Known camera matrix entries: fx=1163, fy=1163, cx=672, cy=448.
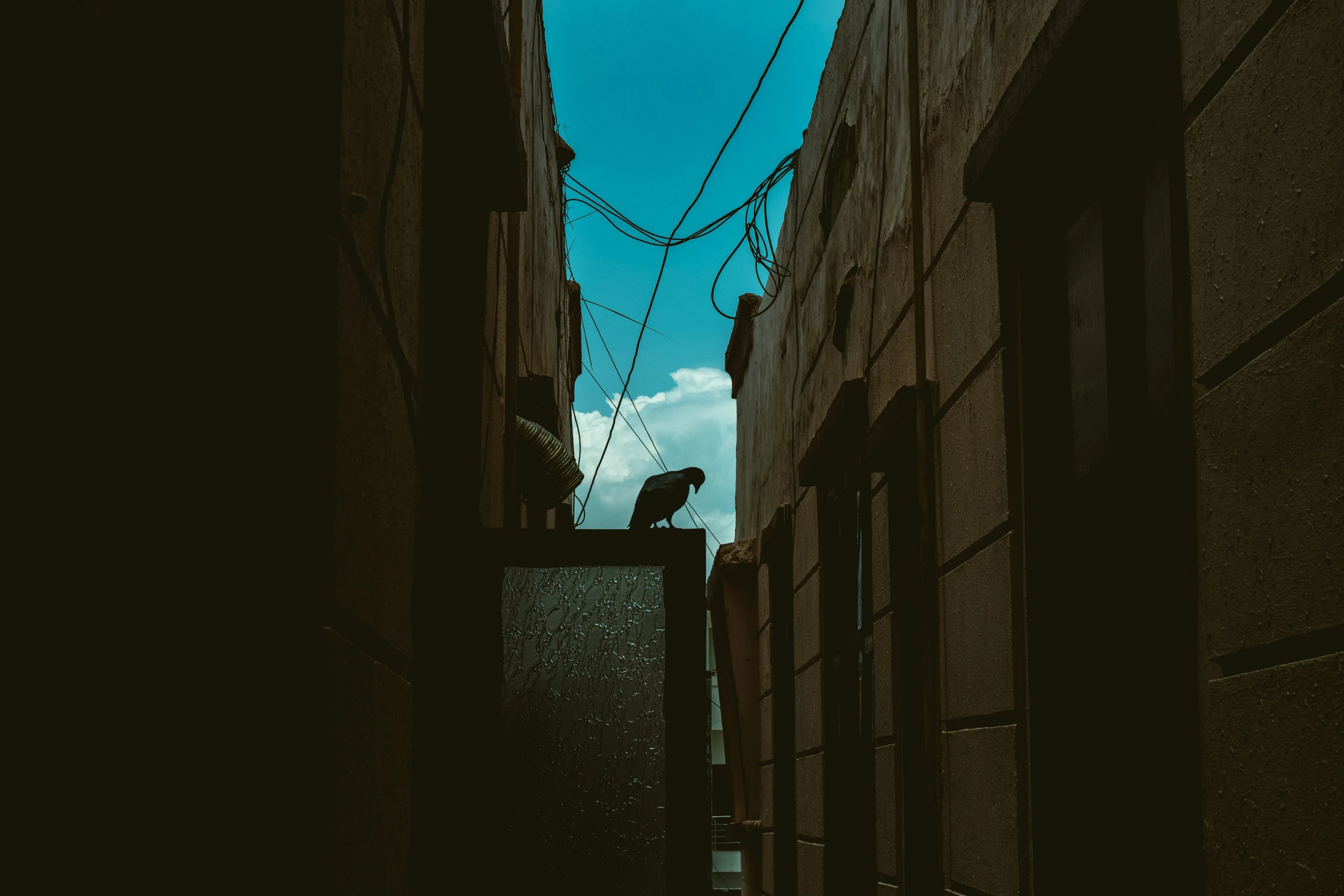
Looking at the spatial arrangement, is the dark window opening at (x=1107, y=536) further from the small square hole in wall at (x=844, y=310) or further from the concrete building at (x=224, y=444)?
the small square hole in wall at (x=844, y=310)

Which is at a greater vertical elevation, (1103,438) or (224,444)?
(1103,438)

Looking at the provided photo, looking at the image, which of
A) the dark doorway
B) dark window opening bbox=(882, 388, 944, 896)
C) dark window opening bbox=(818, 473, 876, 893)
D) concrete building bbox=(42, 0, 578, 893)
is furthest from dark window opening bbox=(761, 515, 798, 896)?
concrete building bbox=(42, 0, 578, 893)

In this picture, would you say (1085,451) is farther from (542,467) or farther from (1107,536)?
(542,467)

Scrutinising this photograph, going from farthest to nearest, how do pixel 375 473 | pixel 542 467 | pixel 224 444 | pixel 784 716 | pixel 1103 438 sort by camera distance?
1. pixel 784 716
2. pixel 542 467
3. pixel 1103 438
4. pixel 375 473
5. pixel 224 444

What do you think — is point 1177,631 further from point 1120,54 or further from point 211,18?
point 211,18

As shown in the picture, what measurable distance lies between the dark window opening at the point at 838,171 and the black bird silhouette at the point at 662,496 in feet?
6.00

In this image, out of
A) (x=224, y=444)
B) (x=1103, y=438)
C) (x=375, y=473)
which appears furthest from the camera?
(x=1103, y=438)

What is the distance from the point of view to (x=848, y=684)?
5.99m

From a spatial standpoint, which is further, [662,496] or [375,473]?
[662,496]

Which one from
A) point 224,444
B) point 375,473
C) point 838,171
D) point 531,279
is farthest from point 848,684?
point 224,444

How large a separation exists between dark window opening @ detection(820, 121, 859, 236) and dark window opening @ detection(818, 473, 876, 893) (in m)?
1.58

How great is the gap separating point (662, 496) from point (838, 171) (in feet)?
7.67

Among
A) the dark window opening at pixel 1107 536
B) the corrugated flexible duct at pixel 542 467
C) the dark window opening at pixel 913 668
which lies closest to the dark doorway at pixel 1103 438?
the dark window opening at pixel 1107 536

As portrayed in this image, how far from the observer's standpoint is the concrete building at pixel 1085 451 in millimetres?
1836
